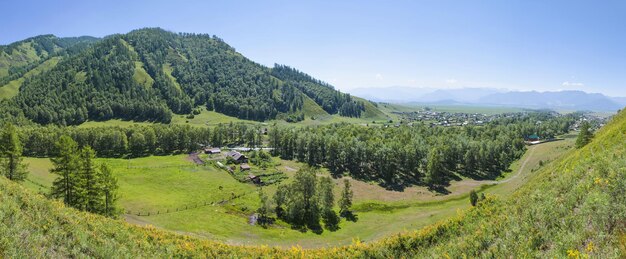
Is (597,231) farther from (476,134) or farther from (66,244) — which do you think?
(476,134)

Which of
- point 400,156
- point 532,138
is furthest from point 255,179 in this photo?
point 532,138

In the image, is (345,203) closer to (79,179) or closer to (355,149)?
(355,149)

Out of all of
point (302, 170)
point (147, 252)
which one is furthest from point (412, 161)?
point (147, 252)

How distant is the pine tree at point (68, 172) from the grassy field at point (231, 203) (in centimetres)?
912

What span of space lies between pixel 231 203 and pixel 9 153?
4328 centimetres

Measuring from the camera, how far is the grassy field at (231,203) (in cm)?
5969

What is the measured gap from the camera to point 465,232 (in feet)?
66.0

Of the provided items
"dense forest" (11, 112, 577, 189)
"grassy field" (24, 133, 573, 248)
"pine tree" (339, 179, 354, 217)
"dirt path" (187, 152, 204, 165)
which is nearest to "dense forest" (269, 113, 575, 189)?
"dense forest" (11, 112, 577, 189)

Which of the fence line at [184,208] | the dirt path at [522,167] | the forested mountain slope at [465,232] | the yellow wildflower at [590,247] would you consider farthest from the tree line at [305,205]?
the dirt path at [522,167]

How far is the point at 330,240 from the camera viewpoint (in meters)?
59.1

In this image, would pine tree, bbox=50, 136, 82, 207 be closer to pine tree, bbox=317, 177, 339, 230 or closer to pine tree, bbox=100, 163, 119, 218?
pine tree, bbox=100, 163, 119, 218

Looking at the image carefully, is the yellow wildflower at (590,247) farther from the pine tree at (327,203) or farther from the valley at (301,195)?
the pine tree at (327,203)

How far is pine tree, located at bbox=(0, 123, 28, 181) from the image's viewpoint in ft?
160

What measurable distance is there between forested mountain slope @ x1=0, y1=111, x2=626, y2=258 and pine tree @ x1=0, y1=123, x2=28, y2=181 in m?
43.9
